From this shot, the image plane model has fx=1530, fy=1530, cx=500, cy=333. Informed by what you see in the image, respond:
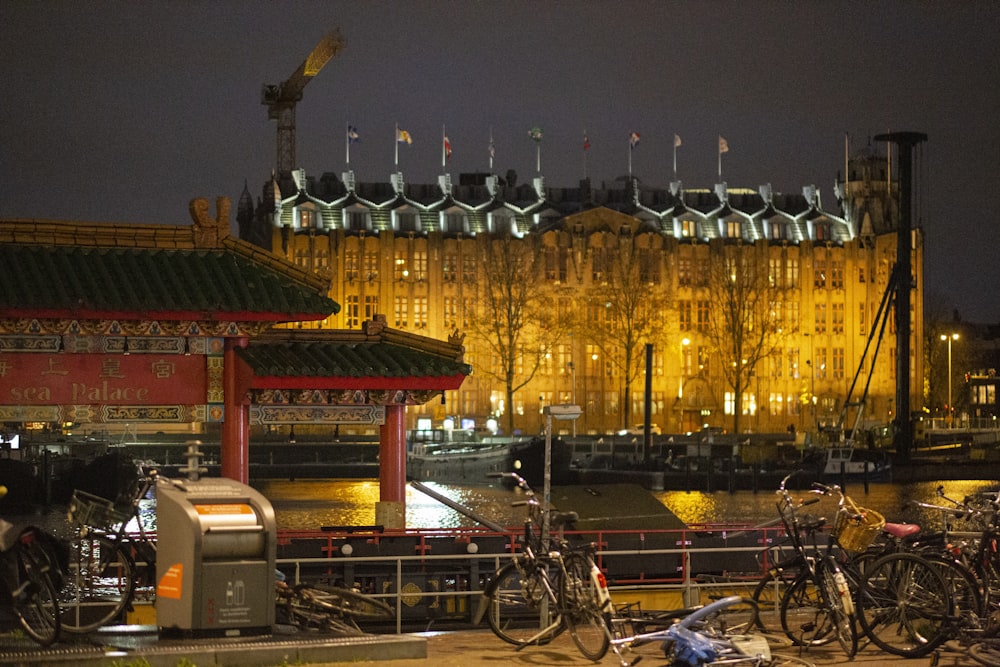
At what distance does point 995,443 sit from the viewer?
93375mm

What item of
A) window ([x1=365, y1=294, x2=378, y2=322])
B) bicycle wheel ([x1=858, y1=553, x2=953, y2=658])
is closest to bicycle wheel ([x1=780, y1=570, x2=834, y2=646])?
bicycle wheel ([x1=858, y1=553, x2=953, y2=658])

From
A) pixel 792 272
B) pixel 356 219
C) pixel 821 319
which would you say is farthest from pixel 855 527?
pixel 821 319

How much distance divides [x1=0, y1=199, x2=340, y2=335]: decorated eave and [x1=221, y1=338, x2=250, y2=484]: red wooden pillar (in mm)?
359

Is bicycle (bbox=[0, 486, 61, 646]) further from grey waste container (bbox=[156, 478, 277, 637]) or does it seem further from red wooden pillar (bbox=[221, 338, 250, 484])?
red wooden pillar (bbox=[221, 338, 250, 484])

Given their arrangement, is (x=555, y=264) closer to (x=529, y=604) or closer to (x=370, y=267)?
(x=370, y=267)

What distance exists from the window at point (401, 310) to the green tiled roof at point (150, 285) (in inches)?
3393

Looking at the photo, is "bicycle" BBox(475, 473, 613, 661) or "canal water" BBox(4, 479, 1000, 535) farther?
"canal water" BBox(4, 479, 1000, 535)

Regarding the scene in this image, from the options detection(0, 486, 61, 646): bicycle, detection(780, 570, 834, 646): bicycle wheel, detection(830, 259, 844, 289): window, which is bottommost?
detection(780, 570, 834, 646): bicycle wheel

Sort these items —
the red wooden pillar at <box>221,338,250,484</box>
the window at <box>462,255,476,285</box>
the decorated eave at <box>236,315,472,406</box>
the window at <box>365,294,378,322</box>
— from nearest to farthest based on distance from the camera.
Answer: the red wooden pillar at <box>221,338,250,484</box> → the decorated eave at <box>236,315,472,406</box> → the window at <box>365,294,378,322</box> → the window at <box>462,255,476,285</box>

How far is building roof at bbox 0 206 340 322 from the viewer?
1967 cm

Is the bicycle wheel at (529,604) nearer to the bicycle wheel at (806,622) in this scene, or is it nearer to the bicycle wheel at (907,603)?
the bicycle wheel at (806,622)

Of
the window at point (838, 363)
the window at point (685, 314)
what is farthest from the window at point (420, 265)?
the window at point (838, 363)

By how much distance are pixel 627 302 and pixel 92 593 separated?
283 feet

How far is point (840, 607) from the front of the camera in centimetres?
1385
